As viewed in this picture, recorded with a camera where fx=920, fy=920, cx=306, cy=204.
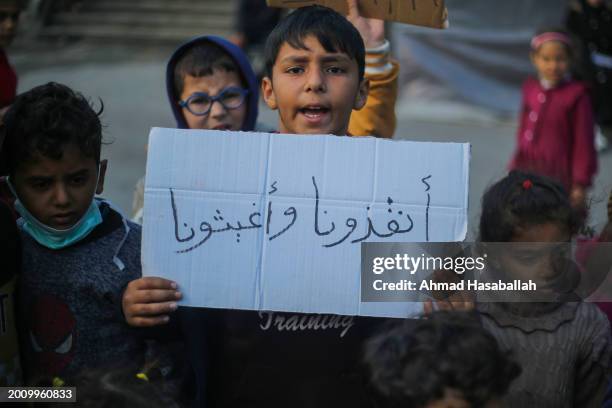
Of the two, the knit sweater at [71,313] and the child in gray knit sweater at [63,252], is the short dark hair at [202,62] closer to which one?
the child in gray knit sweater at [63,252]

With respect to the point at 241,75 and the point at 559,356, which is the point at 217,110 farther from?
the point at 559,356

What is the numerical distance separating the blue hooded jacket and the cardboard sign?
1202 mm

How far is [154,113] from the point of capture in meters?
9.79

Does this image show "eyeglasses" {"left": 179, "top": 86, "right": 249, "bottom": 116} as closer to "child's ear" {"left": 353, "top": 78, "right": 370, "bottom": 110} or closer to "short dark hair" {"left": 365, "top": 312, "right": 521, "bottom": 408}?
"child's ear" {"left": 353, "top": 78, "right": 370, "bottom": 110}

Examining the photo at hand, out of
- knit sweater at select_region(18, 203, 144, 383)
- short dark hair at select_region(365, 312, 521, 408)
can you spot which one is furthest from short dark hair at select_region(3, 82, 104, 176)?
short dark hair at select_region(365, 312, 521, 408)

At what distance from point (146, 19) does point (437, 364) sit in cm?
1196

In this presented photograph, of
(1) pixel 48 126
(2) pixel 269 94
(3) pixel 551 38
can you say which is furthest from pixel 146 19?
(1) pixel 48 126

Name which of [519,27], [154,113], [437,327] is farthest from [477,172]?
[437,327]

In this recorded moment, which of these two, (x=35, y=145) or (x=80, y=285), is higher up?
(x=35, y=145)

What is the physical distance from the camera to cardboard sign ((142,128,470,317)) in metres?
2.28

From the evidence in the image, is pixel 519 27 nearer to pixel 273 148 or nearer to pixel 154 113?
pixel 154 113

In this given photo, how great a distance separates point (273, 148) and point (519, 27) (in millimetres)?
8614

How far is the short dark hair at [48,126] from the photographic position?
241cm

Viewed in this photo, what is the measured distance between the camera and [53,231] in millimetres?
2428
